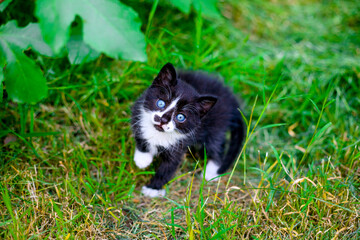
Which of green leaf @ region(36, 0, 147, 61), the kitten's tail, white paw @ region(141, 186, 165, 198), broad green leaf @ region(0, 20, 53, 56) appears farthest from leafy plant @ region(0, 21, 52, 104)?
the kitten's tail

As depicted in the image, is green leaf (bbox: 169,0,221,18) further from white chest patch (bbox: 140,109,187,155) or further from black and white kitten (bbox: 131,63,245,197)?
white chest patch (bbox: 140,109,187,155)

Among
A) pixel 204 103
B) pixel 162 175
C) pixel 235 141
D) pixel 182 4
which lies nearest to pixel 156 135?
pixel 162 175

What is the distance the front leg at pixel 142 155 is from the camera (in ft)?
8.70

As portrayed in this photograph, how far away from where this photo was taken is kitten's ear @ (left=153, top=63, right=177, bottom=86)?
7.76ft

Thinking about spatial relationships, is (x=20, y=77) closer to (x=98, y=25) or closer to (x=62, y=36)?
(x=62, y=36)

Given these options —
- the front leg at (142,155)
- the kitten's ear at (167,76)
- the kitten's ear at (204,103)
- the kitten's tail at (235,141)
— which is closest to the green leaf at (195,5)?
the kitten's ear at (167,76)

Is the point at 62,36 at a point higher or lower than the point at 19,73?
higher

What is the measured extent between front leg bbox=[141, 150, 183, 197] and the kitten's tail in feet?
1.74

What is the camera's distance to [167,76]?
241 cm

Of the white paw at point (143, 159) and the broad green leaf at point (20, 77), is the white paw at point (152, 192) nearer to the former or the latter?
the white paw at point (143, 159)

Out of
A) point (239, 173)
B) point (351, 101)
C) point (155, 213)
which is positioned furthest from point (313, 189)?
point (351, 101)

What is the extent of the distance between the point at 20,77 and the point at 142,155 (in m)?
1.15

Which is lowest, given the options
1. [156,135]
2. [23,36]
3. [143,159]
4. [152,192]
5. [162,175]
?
[152,192]

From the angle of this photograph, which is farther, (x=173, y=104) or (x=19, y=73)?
(x=173, y=104)
